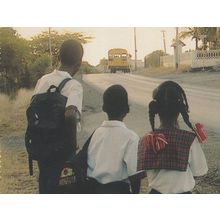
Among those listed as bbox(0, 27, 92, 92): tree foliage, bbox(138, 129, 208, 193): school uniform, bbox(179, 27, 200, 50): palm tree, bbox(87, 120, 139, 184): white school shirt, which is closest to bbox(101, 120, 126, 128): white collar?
bbox(87, 120, 139, 184): white school shirt

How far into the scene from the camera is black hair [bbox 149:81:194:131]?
2.66 meters

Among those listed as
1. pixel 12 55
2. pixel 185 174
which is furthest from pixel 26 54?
pixel 185 174

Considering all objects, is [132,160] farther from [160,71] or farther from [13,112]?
[13,112]

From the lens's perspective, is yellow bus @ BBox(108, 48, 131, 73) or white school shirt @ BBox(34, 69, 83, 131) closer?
white school shirt @ BBox(34, 69, 83, 131)

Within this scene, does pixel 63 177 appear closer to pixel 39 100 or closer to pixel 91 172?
pixel 91 172

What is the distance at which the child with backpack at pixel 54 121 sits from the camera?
8.87 ft

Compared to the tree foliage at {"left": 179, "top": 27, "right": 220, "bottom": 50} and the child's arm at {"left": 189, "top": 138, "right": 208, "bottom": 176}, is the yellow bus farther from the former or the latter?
the child's arm at {"left": 189, "top": 138, "right": 208, "bottom": 176}

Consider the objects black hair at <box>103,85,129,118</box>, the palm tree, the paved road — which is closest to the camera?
black hair at <box>103,85,129,118</box>

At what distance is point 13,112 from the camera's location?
3309 millimetres

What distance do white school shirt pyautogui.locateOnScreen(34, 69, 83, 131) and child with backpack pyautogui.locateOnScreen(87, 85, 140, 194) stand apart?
0.19m

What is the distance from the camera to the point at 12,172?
131 inches
